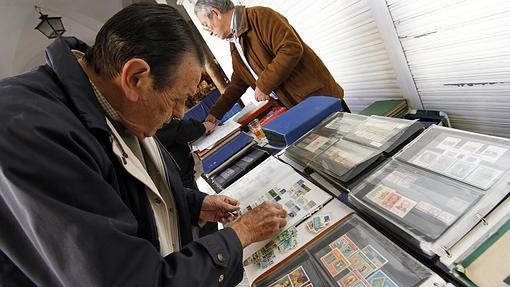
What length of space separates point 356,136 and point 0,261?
1116 millimetres

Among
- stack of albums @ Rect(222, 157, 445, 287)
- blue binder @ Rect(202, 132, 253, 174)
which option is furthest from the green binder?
stack of albums @ Rect(222, 157, 445, 287)

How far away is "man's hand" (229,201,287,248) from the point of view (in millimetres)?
897

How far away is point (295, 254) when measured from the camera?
0.83 metres

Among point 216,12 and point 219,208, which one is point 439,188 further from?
point 216,12

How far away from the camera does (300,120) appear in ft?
4.66

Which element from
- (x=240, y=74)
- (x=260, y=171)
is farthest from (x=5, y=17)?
(x=260, y=171)

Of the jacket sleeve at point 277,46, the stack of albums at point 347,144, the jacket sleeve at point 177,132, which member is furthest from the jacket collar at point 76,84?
the jacket sleeve at point 177,132

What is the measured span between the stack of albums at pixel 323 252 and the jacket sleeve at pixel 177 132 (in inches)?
44.9

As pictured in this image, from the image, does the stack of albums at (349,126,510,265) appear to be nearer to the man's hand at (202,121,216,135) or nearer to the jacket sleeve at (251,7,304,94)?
the jacket sleeve at (251,7,304,94)

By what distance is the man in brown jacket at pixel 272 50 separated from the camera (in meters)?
1.73

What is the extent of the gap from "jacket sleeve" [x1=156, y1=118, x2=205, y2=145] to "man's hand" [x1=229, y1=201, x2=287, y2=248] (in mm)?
1293

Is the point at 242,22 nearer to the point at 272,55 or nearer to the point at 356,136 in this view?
the point at 272,55

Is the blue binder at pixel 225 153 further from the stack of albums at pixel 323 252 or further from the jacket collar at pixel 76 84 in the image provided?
the jacket collar at pixel 76 84

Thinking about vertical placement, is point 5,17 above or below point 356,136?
above
